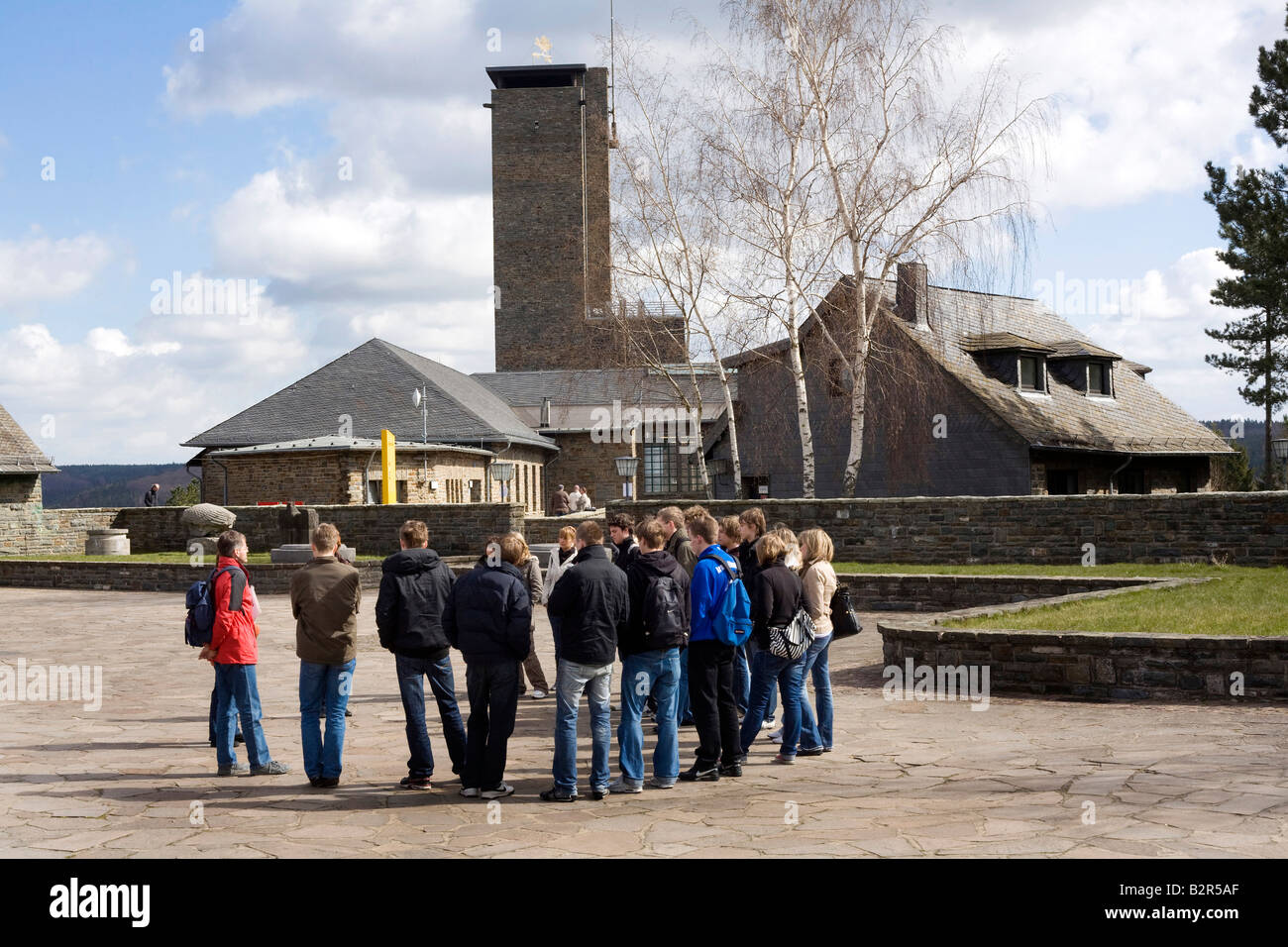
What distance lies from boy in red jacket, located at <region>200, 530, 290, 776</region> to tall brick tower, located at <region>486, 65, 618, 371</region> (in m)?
64.3

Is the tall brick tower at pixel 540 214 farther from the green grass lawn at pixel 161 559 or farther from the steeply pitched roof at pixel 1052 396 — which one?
the green grass lawn at pixel 161 559

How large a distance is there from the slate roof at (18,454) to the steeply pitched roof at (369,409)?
593cm

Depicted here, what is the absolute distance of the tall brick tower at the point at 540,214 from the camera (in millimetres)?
73438

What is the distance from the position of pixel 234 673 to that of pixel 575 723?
2.58 meters

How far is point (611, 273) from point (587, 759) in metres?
23.2

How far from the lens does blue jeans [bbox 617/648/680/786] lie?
330 inches

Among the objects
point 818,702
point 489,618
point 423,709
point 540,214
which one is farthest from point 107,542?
point 540,214

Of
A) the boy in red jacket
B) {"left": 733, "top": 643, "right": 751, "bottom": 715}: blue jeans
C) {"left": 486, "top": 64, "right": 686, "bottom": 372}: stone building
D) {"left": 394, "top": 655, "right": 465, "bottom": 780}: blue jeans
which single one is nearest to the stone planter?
the boy in red jacket

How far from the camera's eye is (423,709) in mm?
8320

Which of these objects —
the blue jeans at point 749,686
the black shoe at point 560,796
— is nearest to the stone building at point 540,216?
the blue jeans at point 749,686

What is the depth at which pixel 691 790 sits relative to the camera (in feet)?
27.4

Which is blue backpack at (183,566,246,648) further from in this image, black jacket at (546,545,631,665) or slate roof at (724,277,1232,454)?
slate roof at (724,277,1232,454)
